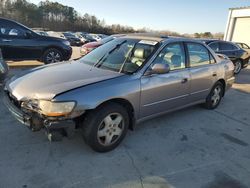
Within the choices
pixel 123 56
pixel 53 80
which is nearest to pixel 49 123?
pixel 53 80

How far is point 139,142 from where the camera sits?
3.68 m

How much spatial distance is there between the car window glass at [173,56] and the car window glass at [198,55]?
Answer: 255mm

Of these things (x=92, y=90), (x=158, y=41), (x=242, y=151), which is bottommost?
(x=242, y=151)

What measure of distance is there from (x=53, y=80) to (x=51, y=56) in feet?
19.2

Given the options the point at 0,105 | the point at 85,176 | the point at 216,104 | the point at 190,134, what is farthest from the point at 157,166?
the point at 0,105

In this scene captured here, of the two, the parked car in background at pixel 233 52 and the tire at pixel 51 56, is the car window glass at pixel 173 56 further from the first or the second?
the parked car in background at pixel 233 52

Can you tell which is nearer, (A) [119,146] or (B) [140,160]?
(B) [140,160]

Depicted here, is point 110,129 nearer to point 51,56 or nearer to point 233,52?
point 51,56

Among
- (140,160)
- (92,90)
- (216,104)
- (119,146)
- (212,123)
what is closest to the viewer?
(92,90)

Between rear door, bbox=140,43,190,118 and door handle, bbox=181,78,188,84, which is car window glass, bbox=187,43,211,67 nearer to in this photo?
rear door, bbox=140,43,190,118

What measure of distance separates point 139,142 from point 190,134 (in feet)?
3.30

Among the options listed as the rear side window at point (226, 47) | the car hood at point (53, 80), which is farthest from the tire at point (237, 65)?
the car hood at point (53, 80)

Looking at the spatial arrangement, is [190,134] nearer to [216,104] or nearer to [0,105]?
[216,104]

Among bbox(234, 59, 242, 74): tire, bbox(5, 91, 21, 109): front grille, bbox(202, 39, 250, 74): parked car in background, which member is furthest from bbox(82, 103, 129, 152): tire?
bbox(234, 59, 242, 74): tire
